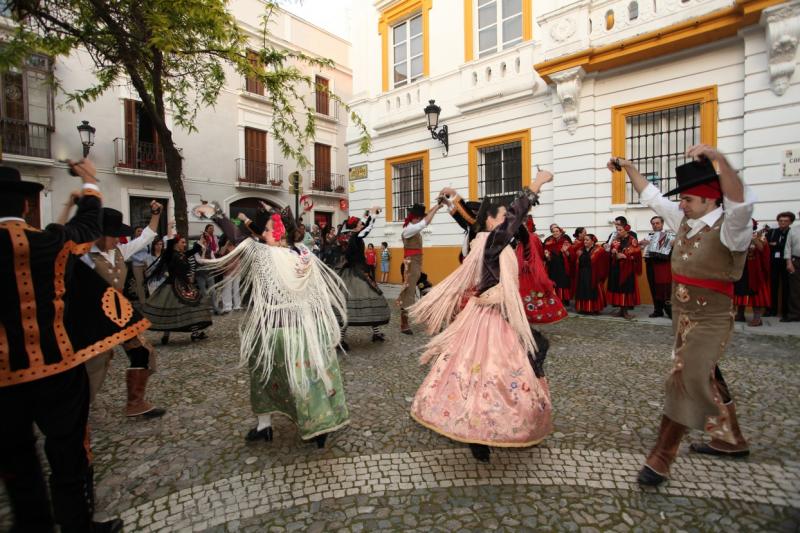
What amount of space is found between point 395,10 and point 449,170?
542cm

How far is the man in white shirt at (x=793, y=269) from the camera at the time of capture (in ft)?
23.8

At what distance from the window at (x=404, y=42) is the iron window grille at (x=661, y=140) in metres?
6.22

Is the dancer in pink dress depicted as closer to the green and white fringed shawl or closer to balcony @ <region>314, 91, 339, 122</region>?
the green and white fringed shawl

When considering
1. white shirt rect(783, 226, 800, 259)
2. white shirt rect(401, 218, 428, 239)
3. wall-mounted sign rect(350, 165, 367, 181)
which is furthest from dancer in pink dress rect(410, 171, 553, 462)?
wall-mounted sign rect(350, 165, 367, 181)

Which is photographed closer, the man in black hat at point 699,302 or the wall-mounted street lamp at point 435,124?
the man in black hat at point 699,302

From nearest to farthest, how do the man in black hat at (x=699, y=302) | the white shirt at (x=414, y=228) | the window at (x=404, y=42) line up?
the man in black hat at (x=699, y=302), the white shirt at (x=414, y=228), the window at (x=404, y=42)

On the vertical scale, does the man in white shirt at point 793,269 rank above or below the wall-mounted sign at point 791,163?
below

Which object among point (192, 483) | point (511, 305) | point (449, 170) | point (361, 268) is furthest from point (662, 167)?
point (192, 483)

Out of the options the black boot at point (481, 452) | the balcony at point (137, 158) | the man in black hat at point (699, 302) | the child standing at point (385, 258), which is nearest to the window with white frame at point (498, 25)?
the child standing at point (385, 258)

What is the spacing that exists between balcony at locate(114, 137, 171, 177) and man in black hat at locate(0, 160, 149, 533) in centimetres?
1586

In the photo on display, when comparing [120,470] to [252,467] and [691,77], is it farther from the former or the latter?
[691,77]

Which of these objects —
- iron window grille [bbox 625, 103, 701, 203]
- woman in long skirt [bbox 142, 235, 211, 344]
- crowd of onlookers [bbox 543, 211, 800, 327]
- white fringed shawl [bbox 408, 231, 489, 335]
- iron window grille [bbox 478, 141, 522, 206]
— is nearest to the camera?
white fringed shawl [bbox 408, 231, 489, 335]

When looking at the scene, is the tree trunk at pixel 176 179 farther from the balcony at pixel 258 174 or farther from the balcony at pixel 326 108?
the balcony at pixel 326 108

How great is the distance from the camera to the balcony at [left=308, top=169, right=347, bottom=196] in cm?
2354
